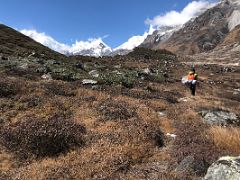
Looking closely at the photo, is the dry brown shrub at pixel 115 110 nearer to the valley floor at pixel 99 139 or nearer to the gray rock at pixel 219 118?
the valley floor at pixel 99 139

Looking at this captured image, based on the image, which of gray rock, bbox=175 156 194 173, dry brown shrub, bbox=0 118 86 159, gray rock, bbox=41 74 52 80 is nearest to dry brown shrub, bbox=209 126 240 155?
gray rock, bbox=175 156 194 173

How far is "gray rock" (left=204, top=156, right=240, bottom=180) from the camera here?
29.3 ft

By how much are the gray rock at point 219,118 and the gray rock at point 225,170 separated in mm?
7117

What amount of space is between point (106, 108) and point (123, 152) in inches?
200

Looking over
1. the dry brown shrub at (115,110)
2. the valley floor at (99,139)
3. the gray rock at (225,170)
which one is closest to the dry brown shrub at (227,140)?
the valley floor at (99,139)

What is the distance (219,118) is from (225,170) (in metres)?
8.16

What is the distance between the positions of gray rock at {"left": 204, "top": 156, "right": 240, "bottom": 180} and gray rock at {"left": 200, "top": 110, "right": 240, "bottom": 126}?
712 centimetres

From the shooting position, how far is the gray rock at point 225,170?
8.92 metres

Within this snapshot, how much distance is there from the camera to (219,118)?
56.0 ft

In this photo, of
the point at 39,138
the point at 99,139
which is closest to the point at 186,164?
the point at 99,139

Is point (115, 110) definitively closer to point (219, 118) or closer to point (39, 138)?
point (39, 138)

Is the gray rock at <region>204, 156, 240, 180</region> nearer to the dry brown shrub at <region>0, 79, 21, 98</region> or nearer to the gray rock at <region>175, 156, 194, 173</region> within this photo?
the gray rock at <region>175, 156, 194, 173</region>

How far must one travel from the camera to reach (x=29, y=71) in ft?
86.1

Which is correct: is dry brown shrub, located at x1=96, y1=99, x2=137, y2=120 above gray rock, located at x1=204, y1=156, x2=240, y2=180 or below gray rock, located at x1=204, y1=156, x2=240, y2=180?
above
